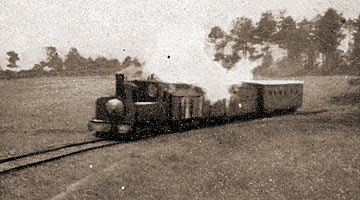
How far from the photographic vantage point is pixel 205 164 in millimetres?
11172

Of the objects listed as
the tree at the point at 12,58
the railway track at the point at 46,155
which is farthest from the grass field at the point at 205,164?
the tree at the point at 12,58

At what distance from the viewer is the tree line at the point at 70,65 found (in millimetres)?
45000

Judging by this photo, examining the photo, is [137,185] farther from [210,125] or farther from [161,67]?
[210,125]

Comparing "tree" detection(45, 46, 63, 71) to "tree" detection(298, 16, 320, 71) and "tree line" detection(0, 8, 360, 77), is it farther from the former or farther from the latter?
"tree" detection(298, 16, 320, 71)

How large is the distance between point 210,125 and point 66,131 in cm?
778

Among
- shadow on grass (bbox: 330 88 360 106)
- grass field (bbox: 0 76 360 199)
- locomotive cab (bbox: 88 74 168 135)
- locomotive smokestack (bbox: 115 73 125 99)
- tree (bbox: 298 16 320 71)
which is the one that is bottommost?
grass field (bbox: 0 76 360 199)

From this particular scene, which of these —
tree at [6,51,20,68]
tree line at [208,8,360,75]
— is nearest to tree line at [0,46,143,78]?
tree at [6,51,20,68]

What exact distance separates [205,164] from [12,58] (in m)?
48.5

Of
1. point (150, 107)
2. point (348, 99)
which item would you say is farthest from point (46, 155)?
point (348, 99)

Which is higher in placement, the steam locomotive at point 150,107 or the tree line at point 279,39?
the tree line at point 279,39

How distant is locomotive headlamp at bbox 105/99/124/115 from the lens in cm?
1375

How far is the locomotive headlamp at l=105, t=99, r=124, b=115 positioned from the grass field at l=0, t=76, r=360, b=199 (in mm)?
1464

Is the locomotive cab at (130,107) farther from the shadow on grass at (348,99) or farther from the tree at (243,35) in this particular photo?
the tree at (243,35)

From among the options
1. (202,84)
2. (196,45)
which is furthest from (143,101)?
(196,45)
